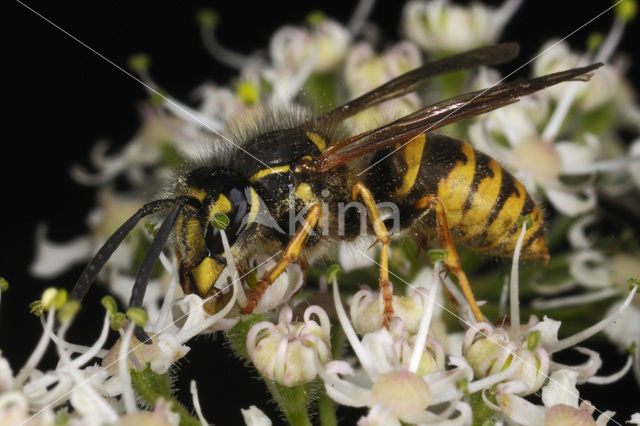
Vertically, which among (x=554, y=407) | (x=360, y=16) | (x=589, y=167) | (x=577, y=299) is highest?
(x=360, y=16)

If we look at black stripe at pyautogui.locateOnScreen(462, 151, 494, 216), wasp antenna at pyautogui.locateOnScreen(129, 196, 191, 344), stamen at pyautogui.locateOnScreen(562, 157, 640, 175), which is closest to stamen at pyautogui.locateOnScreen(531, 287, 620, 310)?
stamen at pyautogui.locateOnScreen(562, 157, 640, 175)

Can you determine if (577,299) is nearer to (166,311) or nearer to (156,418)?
(166,311)

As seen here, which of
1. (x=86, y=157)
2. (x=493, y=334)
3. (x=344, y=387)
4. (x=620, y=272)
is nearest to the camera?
(x=344, y=387)

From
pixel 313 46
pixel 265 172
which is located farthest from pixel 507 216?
pixel 313 46

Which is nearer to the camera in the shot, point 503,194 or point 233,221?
point 233,221

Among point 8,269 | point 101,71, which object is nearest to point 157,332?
point 8,269

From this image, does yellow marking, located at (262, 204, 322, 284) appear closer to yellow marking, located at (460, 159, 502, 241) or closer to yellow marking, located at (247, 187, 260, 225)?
yellow marking, located at (247, 187, 260, 225)

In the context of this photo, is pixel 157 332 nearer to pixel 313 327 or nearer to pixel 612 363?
pixel 313 327

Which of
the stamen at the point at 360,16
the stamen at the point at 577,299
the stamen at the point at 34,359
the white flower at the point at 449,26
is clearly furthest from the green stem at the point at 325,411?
the stamen at the point at 360,16
